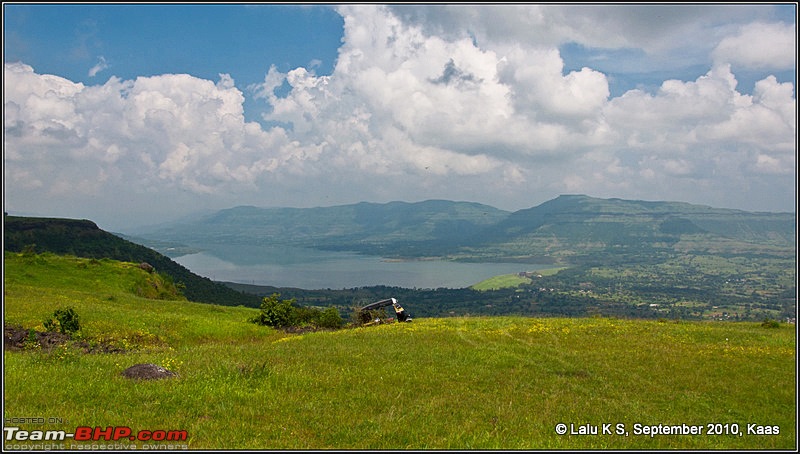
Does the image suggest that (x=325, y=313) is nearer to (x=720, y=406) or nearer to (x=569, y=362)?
(x=569, y=362)

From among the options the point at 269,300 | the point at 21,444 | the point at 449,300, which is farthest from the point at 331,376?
the point at 449,300

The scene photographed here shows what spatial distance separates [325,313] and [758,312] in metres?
154

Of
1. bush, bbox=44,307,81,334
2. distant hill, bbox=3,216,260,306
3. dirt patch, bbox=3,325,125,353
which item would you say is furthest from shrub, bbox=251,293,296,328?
distant hill, bbox=3,216,260,306

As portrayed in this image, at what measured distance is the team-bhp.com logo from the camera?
34.4 ft

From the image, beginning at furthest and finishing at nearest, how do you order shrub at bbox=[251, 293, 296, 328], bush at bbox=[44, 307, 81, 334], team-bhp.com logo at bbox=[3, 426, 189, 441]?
1. shrub at bbox=[251, 293, 296, 328]
2. bush at bbox=[44, 307, 81, 334]
3. team-bhp.com logo at bbox=[3, 426, 189, 441]

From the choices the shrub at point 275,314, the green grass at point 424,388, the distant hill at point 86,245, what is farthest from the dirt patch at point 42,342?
the distant hill at point 86,245

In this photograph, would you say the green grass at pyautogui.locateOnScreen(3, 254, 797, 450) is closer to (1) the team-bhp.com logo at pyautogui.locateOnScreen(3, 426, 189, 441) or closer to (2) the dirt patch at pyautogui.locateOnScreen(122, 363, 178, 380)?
(1) the team-bhp.com logo at pyautogui.locateOnScreen(3, 426, 189, 441)

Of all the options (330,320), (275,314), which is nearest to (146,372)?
(275,314)

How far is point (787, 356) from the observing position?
75.7 ft

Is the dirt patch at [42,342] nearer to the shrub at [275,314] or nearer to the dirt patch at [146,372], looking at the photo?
the dirt patch at [146,372]

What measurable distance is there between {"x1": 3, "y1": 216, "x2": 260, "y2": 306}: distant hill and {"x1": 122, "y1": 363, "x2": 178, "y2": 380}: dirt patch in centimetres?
10460

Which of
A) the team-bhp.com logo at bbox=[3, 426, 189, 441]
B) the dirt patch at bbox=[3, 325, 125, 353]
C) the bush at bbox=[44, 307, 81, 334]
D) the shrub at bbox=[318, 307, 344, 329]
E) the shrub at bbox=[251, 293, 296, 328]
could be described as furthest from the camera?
the shrub at bbox=[318, 307, 344, 329]

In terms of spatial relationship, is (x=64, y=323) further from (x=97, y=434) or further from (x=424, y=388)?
(x=424, y=388)

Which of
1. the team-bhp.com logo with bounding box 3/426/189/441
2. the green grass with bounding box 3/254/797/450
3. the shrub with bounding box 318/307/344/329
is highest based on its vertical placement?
the team-bhp.com logo with bounding box 3/426/189/441
